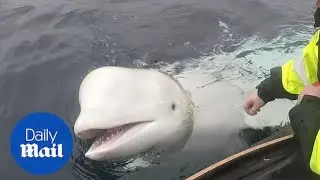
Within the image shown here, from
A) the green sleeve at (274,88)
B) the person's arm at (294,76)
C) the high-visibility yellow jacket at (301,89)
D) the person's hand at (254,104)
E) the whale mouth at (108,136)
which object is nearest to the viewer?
the high-visibility yellow jacket at (301,89)

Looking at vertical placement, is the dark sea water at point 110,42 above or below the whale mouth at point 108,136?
below

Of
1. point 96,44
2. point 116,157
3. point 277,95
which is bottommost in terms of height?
point 96,44

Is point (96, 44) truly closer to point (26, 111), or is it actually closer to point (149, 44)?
point (149, 44)

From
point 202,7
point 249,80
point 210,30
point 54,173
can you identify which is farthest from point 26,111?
point 202,7

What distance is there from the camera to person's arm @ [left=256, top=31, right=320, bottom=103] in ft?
16.4

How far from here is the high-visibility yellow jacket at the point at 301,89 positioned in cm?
429

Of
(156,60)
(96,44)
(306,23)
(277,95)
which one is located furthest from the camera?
(306,23)

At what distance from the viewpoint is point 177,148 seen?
6.17 metres

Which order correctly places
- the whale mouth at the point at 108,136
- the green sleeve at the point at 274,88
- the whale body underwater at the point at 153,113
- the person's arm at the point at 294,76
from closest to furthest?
the person's arm at the point at 294,76 < the whale mouth at the point at 108,136 < the whale body underwater at the point at 153,113 < the green sleeve at the point at 274,88

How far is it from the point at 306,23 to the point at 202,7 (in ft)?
7.10

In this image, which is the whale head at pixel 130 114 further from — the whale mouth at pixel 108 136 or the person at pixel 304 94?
the person at pixel 304 94

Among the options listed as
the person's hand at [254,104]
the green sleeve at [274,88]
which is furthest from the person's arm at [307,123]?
the person's hand at [254,104]

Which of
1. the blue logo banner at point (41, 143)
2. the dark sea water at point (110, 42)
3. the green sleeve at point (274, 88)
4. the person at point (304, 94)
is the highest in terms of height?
the person at point (304, 94)

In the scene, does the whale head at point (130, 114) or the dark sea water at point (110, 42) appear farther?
the dark sea water at point (110, 42)
